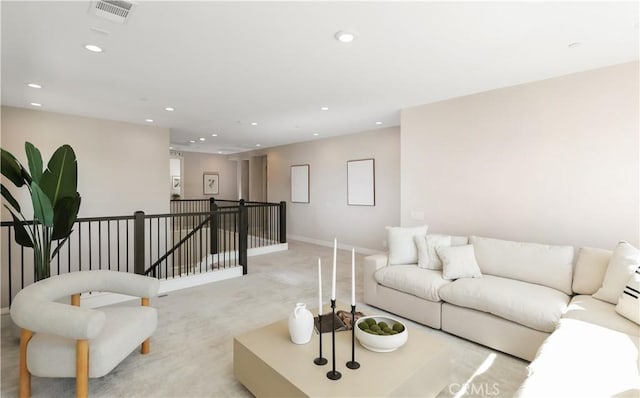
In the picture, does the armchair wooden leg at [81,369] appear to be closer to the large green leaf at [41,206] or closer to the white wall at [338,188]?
the large green leaf at [41,206]

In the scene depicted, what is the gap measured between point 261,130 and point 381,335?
17.1 feet

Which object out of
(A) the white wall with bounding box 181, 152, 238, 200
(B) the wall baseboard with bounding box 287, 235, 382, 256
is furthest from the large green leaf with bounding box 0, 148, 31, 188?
(A) the white wall with bounding box 181, 152, 238, 200

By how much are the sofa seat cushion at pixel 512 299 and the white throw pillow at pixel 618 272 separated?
266 millimetres

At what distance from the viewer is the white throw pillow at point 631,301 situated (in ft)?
6.88

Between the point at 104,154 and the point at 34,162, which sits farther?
the point at 104,154

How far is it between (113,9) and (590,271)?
418 cm

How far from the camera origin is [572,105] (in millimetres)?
3205

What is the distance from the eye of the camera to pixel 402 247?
3650mm

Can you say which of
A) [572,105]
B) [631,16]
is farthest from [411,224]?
[631,16]

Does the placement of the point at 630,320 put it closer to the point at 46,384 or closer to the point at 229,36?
the point at 229,36

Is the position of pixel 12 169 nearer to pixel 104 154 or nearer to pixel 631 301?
pixel 104 154

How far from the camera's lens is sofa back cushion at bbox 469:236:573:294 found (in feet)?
9.24

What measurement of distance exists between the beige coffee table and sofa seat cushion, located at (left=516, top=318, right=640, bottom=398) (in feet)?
1.68

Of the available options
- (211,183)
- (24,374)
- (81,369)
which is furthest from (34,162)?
(211,183)
